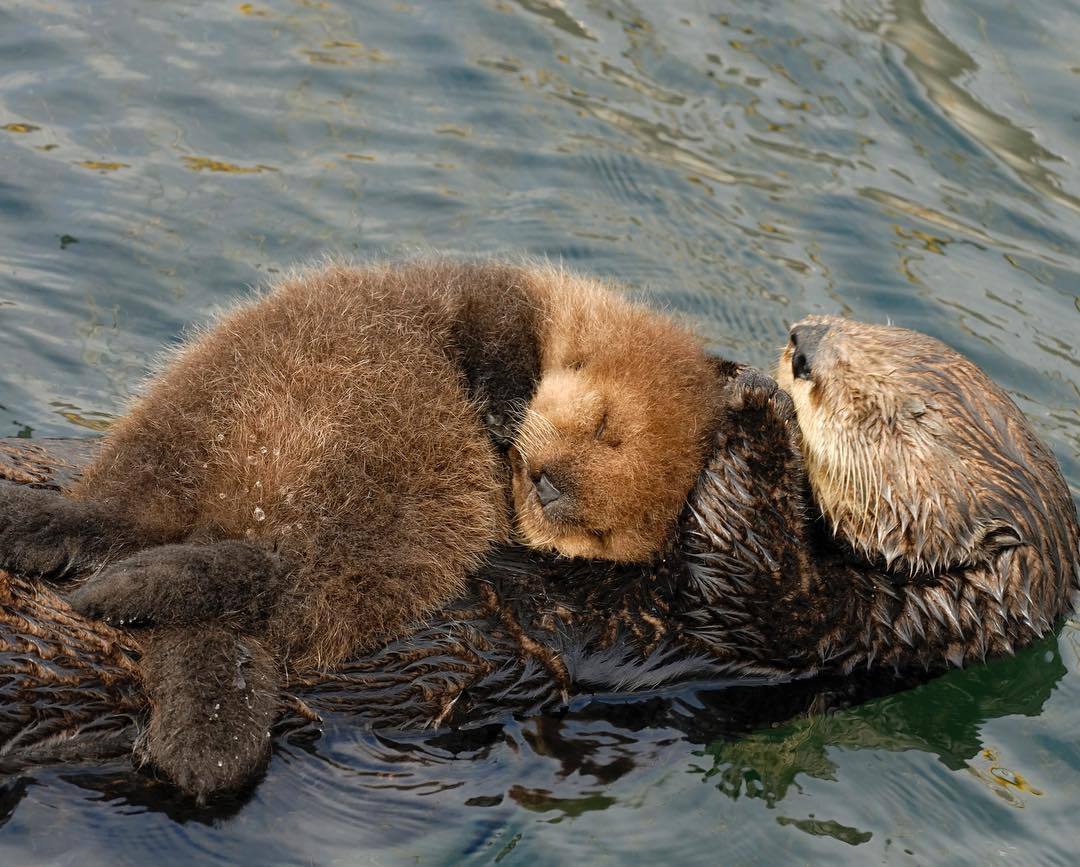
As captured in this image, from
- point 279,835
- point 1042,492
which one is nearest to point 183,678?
point 279,835

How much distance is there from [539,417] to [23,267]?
Answer: 331 cm

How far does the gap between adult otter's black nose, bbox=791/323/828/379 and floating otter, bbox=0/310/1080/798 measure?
0.66 ft

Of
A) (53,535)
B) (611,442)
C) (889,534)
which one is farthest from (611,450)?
(53,535)

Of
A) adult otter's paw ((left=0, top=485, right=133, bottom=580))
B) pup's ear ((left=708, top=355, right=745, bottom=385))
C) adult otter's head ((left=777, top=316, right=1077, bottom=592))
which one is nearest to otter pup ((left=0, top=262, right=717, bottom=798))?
adult otter's paw ((left=0, top=485, right=133, bottom=580))

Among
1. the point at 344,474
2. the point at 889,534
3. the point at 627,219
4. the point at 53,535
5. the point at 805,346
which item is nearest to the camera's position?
the point at 53,535

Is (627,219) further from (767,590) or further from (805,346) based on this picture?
(767,590)

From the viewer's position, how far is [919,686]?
411 cm

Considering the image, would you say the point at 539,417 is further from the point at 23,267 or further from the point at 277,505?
the point at 23,267

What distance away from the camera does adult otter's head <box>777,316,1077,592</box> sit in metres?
3.86

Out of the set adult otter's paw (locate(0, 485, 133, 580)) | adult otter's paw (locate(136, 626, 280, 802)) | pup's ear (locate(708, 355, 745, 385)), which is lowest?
adult otter's paw (locate(136, 626, 280, 802))

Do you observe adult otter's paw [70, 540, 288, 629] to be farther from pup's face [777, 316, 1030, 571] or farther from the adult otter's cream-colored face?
pup's face [777, 316, 1030, 571]

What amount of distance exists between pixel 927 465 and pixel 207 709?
2.18 m

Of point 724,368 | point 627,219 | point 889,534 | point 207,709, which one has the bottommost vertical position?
point 207,709

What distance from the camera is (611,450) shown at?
12.5 ft
